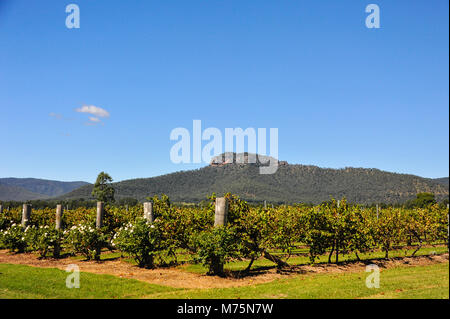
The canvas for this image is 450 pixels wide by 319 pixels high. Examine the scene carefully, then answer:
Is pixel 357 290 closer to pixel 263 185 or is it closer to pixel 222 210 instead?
pixel 222 210

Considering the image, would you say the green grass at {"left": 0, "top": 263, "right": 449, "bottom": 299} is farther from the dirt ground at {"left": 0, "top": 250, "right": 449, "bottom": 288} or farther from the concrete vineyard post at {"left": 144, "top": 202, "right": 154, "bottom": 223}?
the concrete vineyard post at {"left": 144, "top": 202, "right": 154, "bottom": 223}

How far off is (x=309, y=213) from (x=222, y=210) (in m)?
5.25

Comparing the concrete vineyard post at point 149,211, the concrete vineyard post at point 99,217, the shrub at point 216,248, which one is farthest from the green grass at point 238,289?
the concrete vineyard post at point 99,217

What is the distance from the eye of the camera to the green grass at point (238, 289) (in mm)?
9258

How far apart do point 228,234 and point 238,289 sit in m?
2.71

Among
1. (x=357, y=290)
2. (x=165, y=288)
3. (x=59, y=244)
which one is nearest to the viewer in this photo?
(x=357, y=290)

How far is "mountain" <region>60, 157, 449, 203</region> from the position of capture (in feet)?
393

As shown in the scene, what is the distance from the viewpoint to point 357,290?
9898 mm

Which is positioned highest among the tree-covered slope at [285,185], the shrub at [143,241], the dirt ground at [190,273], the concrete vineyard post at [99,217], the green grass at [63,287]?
the tree-covered slope at [285,185]

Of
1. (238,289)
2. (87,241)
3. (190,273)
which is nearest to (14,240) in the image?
(87,241)

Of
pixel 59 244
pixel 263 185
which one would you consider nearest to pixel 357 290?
pixel 59 244

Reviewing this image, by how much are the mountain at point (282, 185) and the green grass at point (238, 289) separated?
345ft

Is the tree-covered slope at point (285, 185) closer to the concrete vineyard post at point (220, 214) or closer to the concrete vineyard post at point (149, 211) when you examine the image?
the concrete vineyard post at point (149, 211)

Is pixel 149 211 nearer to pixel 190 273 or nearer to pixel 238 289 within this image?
pixel 190 273
